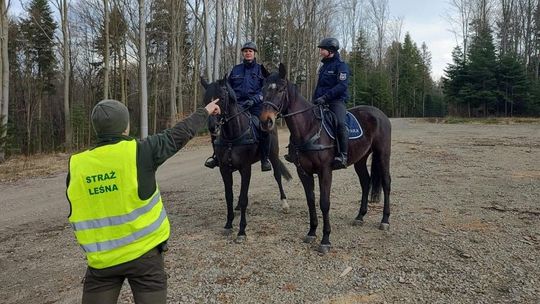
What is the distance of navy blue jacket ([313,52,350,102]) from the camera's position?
18.1 feet

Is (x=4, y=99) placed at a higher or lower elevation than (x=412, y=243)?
higher

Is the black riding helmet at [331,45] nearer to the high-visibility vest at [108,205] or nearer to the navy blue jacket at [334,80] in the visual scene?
the navy blue jacket at [334,80]

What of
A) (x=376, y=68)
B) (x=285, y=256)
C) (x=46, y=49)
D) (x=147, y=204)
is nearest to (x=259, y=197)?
(x=285, y=256)

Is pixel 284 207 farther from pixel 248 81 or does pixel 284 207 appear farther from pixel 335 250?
pixel 248 81

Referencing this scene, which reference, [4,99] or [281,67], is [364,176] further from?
[4,99]

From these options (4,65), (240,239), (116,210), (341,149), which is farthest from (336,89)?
(4,65)

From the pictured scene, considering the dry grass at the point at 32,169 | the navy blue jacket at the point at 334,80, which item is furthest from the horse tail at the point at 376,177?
the dry grass at the point at 32,169

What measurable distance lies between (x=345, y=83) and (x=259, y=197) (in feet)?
12.3

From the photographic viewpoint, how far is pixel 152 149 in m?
2.47

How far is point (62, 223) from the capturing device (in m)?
7.12

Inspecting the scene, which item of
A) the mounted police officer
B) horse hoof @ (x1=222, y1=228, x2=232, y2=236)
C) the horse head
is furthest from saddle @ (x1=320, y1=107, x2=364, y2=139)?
the mounted police officer

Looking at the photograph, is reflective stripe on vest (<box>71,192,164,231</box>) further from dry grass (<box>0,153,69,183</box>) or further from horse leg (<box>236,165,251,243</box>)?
dry grass (<box>0,153,69,183</box>)

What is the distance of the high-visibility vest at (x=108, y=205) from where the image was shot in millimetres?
2297

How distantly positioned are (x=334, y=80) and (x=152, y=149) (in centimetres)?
382
